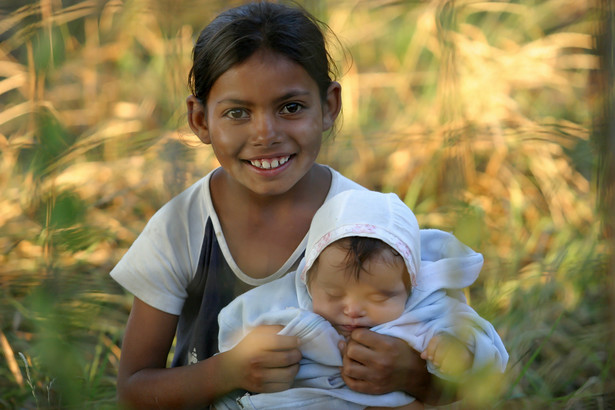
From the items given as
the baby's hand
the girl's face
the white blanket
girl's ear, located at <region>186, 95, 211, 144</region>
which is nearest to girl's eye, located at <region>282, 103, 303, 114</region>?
the girl's face

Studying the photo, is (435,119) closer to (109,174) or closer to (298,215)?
(109,174)

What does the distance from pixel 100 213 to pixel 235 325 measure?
108 cm

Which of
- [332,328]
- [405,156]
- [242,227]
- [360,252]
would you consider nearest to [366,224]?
[360,252]

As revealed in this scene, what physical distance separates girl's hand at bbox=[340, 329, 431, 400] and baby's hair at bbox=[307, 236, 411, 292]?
11 centimetres

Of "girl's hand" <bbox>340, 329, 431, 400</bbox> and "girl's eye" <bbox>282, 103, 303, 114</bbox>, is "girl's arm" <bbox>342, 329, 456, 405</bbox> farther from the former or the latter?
"girl's eye" <bbox>282, 103, 303, 114</bbox>

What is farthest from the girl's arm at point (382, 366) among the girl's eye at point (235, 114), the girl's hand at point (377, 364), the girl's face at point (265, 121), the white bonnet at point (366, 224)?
the girl's eye at point (235, 114)

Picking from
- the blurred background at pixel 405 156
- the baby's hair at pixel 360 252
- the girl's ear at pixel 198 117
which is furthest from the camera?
the blurred background at pixel 405 156

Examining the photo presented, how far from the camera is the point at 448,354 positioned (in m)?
1.12

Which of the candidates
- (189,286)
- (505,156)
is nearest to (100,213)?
(189,286)

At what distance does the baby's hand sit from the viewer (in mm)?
1113

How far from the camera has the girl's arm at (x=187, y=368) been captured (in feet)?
3.76

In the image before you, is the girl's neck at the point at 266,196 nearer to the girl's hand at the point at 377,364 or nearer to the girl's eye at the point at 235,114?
the girl's eye at the point at 235,114

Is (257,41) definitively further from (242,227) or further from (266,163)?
(242,227)

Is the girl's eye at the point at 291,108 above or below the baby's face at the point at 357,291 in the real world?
above
